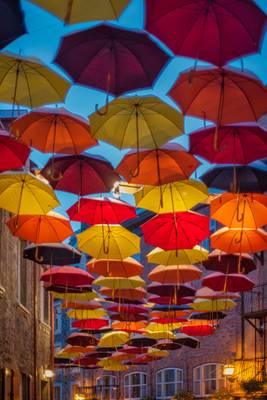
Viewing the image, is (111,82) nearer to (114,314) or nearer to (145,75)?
(145,75)

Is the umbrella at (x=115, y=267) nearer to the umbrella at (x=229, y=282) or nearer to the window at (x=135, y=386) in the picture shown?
the umbrella at (x=229, y=282)

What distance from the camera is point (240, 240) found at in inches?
622

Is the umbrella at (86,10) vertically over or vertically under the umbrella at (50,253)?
over

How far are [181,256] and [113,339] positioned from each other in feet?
35.6

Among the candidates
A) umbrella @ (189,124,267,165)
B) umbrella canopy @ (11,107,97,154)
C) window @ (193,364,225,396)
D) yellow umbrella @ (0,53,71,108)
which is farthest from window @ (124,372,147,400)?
yellow umbrella @ (0,53,71,108)

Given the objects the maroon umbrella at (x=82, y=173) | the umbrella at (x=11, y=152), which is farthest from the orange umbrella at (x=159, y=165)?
the umbrella at (x=11, y=152)

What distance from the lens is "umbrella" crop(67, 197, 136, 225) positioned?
14.7 metres

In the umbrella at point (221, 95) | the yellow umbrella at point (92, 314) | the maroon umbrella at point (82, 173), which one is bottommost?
the yellow umbrella at point (92, 314)

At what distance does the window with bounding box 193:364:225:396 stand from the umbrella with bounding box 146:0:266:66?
2633 cm

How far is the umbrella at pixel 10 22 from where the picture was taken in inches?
323

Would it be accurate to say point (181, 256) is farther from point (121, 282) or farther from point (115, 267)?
point (121, 282)

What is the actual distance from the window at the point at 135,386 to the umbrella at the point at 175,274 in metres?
22.7

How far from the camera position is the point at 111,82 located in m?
9.48

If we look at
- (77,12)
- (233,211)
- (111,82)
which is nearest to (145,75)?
(111,82)
